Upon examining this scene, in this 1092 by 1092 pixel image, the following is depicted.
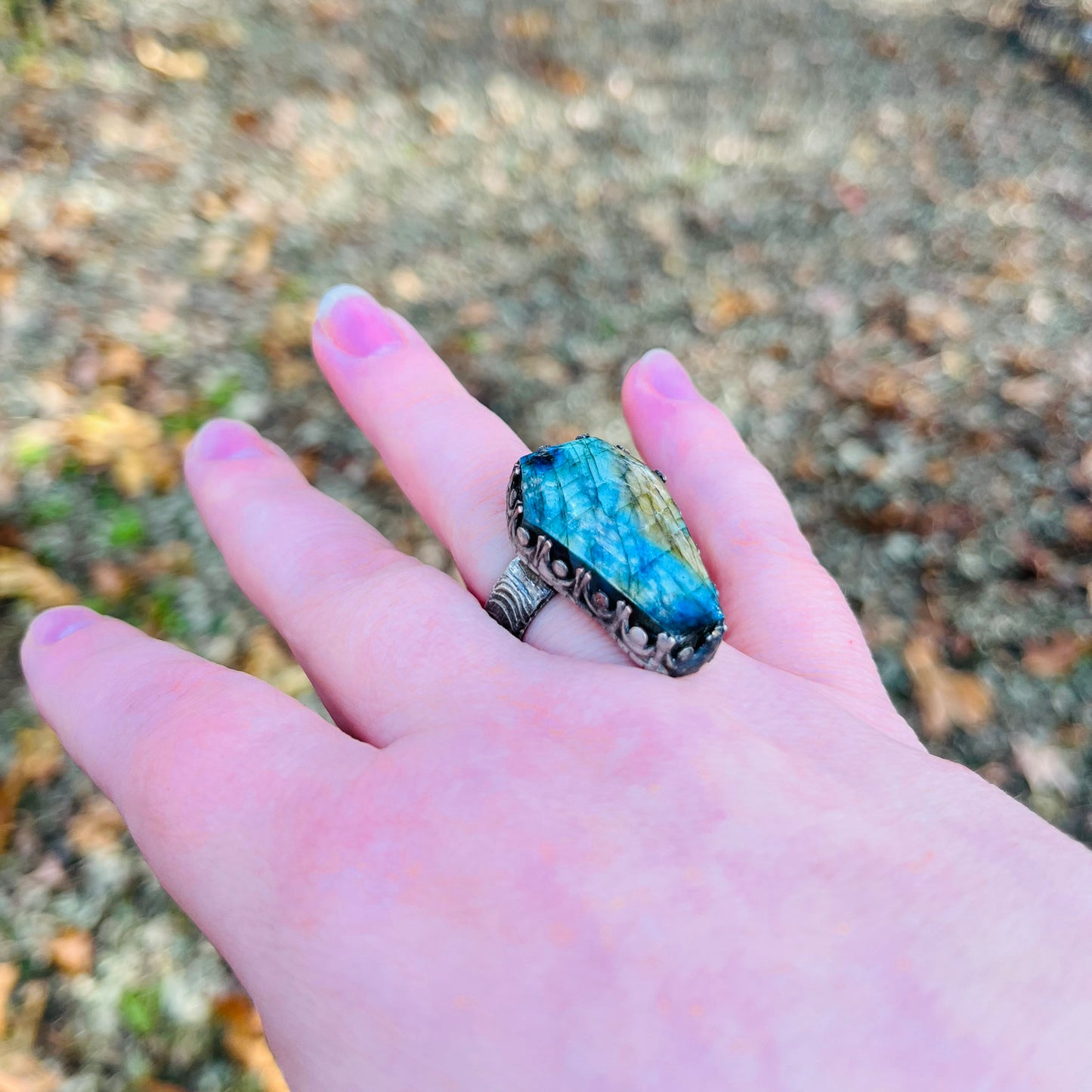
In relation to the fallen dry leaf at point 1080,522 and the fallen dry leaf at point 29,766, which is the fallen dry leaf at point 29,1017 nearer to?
the fallen dry leaf at point 29,766

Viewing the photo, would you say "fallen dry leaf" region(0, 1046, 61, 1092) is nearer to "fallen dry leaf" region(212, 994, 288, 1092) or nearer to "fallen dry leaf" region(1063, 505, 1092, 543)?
"fallen dry leaf" region(212, 994, 288, 1092)

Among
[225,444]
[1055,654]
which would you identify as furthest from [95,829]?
[1055,654]

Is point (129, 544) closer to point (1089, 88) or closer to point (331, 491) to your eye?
point (331, 491)

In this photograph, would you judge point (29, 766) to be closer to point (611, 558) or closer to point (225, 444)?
point (225, 444)

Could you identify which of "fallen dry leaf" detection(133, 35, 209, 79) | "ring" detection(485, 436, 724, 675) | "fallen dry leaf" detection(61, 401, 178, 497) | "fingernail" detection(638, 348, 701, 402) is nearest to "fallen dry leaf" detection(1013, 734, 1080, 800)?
"fingernail" detection(638, 348, 701, 402)

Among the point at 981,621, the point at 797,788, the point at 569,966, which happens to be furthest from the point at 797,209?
the point at 569,966

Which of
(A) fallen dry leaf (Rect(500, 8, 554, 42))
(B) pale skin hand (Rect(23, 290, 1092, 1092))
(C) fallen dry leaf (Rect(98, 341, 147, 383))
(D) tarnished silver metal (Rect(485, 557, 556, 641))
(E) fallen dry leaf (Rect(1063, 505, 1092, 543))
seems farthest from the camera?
(A) fallen dry leaf (Rect(500, 8, 554, 42))
